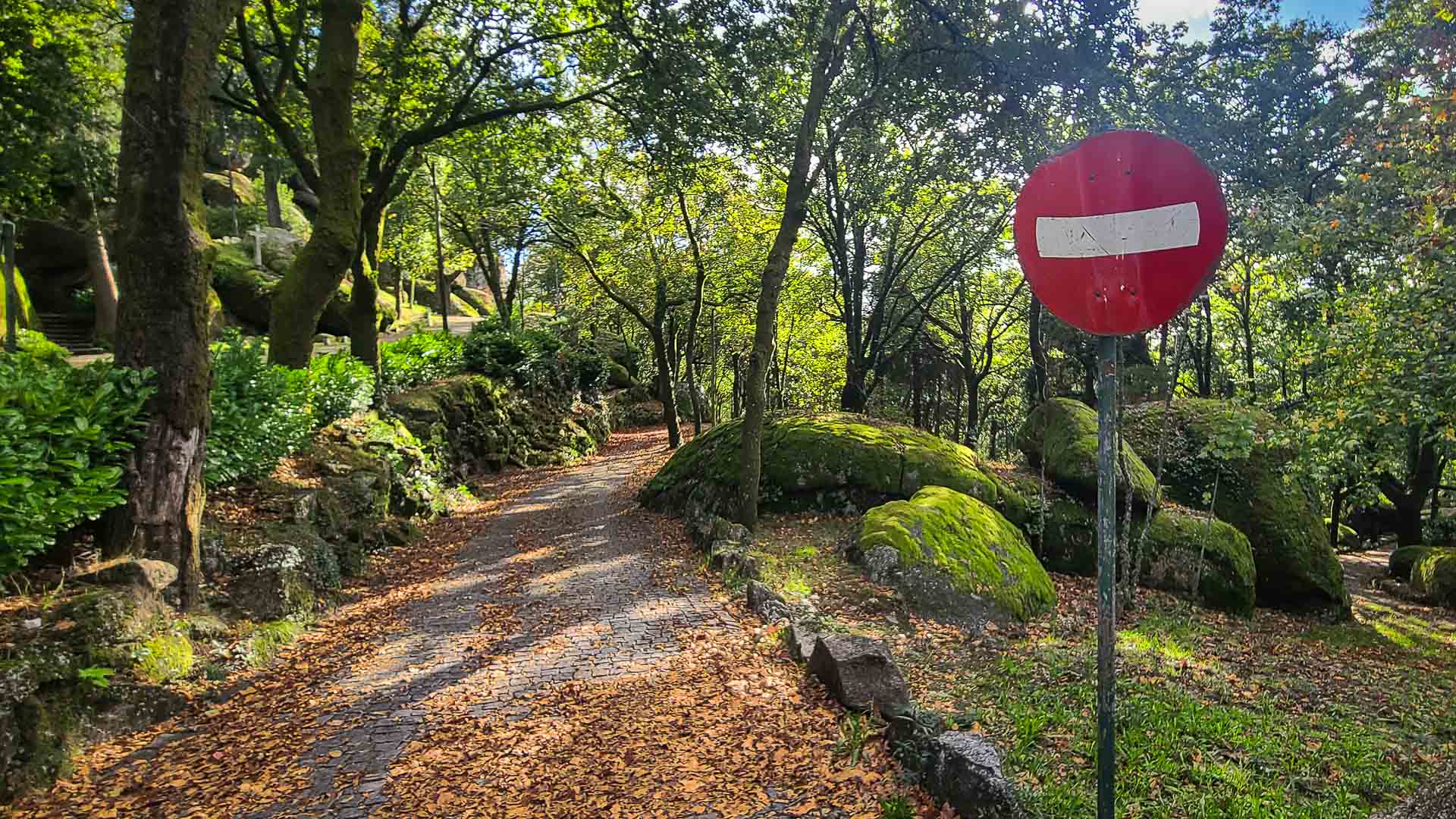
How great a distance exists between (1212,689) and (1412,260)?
3.67 meters

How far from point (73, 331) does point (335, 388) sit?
17.5 meters

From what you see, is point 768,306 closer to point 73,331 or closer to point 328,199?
point 328,199

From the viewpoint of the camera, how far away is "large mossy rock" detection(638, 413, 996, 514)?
9.63 meters

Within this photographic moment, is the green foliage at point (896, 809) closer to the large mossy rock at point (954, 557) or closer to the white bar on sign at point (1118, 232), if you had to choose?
the white bar on sign at point (1118, 232)

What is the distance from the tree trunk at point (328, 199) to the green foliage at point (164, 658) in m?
5.93

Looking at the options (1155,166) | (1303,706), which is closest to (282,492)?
(1155,166)

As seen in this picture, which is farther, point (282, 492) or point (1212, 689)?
point (282, 492)

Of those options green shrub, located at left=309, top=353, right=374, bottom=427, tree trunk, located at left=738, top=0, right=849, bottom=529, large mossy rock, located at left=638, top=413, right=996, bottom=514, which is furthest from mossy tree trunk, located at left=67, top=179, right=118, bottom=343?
tree trunk, located at left=738, top=0, right=849, bottom=529

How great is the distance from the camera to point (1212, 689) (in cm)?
511

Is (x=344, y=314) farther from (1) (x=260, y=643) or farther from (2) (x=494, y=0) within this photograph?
(1) (x=260, y=643)

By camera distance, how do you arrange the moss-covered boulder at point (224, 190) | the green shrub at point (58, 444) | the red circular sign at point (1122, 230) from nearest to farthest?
the red circular sign at point (1122, 230)
the green shrub at point (58, 444)
the moss-covered boulder at point (224, 190)

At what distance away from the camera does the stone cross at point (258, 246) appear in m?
23.0

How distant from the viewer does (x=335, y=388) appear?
1034 centimetres

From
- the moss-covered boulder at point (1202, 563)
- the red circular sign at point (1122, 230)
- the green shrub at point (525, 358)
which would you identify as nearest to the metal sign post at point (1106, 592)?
the red circular sign at point (1122, 230)
